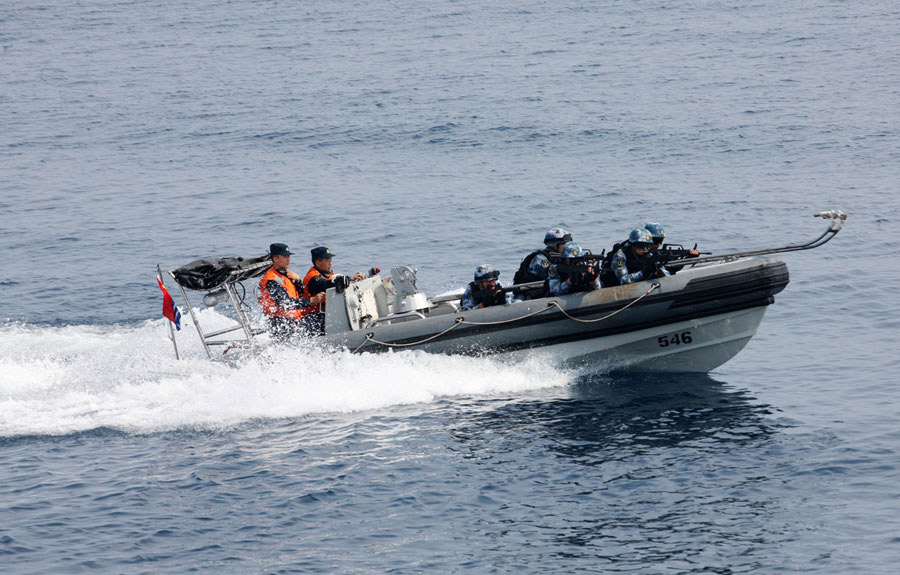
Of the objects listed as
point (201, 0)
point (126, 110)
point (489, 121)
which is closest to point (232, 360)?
point (489, 121)

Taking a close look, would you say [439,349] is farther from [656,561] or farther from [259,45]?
[259,45]

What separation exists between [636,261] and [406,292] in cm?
337

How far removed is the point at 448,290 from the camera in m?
18.7

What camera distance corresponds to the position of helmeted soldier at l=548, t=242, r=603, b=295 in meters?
13.4

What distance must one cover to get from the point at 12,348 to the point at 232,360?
4.72m

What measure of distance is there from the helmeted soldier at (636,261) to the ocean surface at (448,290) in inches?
61.3

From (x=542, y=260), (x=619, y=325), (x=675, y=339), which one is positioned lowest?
(x=675, y=339)

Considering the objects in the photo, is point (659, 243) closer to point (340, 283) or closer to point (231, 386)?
point (340, 283)

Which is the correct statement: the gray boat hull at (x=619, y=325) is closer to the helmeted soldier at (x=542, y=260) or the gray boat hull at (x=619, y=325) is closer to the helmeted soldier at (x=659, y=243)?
the helmeted soldier at (x=659, y=243)

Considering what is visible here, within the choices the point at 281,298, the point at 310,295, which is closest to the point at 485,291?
the point at 310,295

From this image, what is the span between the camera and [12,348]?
638 inches

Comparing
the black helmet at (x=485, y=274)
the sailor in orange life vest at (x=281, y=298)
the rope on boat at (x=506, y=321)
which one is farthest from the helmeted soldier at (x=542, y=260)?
the sailor in orange life vest at (x=281, y=298)

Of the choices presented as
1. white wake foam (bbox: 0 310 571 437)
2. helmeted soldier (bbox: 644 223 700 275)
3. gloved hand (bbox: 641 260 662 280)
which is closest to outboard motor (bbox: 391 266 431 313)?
white wake foam (bbox: 0 310 571 437)

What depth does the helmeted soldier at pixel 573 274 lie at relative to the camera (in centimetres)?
1338
